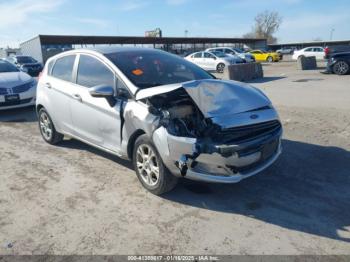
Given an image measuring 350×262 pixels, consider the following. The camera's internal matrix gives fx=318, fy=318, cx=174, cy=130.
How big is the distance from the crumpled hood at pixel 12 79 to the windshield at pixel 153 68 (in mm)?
5463

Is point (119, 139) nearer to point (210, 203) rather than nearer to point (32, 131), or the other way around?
point (210, 203)

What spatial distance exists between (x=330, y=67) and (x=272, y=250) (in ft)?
53.1

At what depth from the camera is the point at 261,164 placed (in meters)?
3.80

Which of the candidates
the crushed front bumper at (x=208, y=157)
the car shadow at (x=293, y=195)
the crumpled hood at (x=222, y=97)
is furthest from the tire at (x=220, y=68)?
the crushed front bumper at (x=208, y=157)

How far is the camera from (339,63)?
16.2 meters

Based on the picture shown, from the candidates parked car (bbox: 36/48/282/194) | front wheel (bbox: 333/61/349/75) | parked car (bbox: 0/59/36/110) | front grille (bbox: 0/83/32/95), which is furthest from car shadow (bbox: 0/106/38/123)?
front wheel (bbox: 333/61/349/75)

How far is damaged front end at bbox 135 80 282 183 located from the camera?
3.46 metres

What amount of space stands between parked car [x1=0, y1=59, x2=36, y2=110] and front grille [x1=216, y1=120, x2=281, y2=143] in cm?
726

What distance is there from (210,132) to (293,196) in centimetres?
136

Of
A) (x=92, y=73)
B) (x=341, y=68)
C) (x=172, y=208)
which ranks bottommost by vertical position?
(x=172, y=208)

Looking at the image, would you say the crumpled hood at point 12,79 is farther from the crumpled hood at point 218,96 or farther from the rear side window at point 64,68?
the crumpled hood at point 218,96

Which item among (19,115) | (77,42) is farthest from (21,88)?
(77,42)

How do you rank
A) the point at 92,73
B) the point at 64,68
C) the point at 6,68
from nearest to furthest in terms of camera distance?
the point at 92,73, the point at 64,68, the point at 6,68

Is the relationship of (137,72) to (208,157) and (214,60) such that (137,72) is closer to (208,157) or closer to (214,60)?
(208,157)
